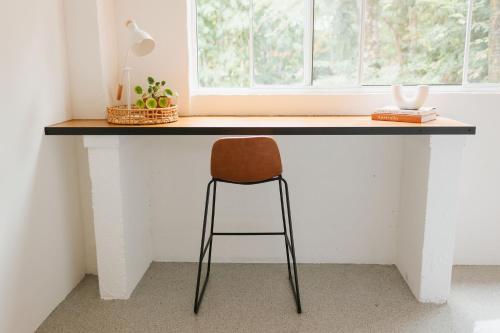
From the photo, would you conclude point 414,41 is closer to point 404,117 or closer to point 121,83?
point 404,117

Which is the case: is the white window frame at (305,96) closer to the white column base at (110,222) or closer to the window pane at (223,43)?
the window pane at (223,43)

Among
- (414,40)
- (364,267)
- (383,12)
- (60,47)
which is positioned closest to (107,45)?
(60,47)

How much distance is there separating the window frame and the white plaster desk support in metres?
0.52

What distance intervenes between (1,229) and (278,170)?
1356mm

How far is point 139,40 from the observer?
2.59 metres

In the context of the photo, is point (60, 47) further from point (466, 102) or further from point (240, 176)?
point (466, 102)

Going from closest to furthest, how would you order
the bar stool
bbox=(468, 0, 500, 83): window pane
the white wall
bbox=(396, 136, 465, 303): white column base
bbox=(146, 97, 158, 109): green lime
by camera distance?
the white wall
the bar stool
bbox=(396, 136, 465, 303): white column base
bbox=(146, 97, 158, 109): green lime
bbox=(468, 0, 500, 83): window pane

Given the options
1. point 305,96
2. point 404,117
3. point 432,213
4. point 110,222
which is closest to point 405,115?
point 404,117

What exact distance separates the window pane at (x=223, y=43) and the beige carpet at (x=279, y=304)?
1.27 metres

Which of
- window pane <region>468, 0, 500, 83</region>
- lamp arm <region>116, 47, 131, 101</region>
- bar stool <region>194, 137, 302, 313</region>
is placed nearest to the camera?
bar stool <region>194, 137, 302, 313</region>

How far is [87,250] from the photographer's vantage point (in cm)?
304

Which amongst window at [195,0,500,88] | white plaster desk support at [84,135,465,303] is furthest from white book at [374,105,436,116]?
window at [195,0,500,88]

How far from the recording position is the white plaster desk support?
8.36 feet

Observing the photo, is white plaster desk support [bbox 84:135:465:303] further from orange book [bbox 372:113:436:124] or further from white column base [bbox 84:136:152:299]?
orange book [bbox 372:113:436:124]
